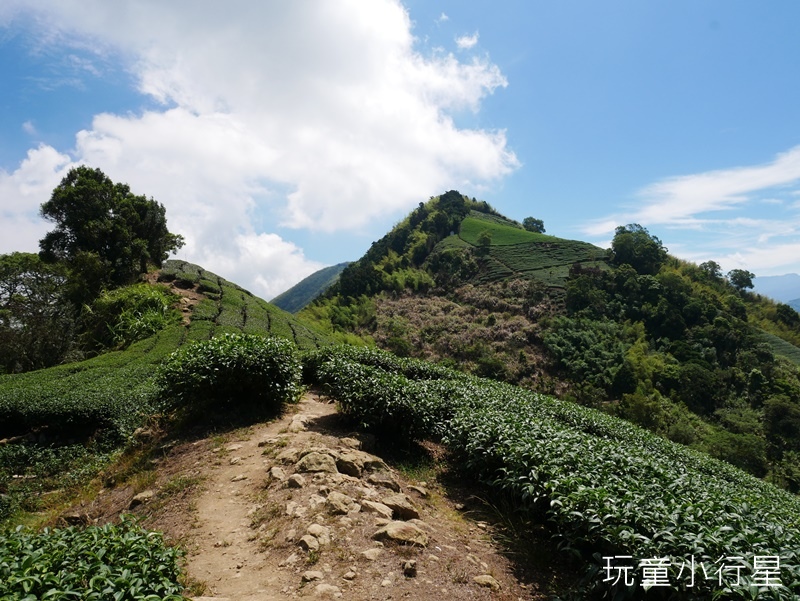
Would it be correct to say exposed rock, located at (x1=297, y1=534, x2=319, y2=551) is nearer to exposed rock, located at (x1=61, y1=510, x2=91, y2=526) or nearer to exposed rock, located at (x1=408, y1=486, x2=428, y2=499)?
exposed rock, located at (x1=408, y1=486, x2=428, y2=499)

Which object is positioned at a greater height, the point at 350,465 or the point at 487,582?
the point at 350,465

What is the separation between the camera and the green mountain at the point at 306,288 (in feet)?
391

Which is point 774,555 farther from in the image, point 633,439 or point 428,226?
point 428,226

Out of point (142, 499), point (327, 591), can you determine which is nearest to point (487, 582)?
point (327, 591)

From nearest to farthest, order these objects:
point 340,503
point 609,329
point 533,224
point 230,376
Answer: point 340,503
point 230,376
point 609,329
point 533,224

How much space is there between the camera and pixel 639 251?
6138cm

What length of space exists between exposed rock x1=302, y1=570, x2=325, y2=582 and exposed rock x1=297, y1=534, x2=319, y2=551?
0.28 metres

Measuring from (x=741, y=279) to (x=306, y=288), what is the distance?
4108 inches

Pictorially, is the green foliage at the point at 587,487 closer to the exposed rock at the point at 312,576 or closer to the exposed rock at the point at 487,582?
the exposed rock at the point at 487,582

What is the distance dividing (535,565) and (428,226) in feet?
270

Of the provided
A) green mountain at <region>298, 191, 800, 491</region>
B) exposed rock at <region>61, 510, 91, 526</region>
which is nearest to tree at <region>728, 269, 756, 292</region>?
green mountain at <region>298, 191, 800, 491</region>

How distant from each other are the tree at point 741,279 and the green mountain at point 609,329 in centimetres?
85

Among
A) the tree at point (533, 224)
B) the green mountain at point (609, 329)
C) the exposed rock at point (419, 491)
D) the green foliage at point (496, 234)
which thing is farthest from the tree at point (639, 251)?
the exposed rock at point (419, 491)

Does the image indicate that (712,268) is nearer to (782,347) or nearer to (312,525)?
(782,347)
